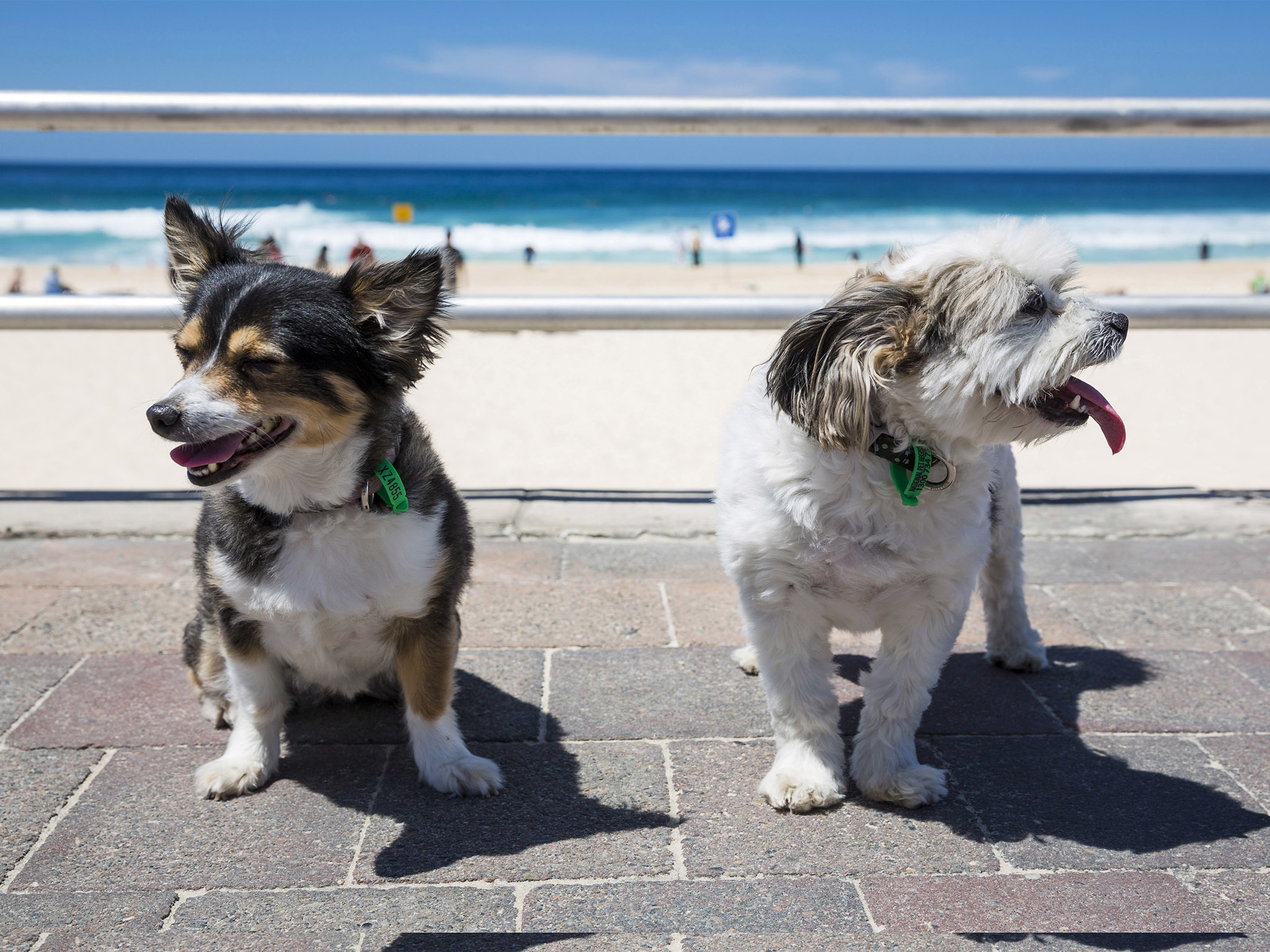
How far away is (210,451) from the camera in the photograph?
2391mm

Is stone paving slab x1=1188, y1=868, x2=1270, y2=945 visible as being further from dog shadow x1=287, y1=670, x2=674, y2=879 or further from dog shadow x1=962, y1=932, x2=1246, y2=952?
dog shadow x1=287, y1=670, x2=674, y2=879

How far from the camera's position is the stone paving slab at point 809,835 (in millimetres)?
2389

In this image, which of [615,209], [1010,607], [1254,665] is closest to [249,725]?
[1010,607]

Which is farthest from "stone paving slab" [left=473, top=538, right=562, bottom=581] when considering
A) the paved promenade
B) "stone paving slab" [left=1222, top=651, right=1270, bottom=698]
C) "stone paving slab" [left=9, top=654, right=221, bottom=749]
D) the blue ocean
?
the blue ocean

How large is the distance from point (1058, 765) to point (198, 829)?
2332mm

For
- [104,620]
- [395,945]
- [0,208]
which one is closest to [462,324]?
[104,620]

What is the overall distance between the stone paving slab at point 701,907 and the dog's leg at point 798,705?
342 millimetres

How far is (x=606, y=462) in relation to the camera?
7051 millimetres

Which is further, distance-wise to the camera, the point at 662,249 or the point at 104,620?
the point at 662,249

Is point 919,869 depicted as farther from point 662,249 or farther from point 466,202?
point 466,202

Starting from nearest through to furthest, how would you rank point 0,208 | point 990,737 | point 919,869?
point 919,869 → point 990,737 → point 0,208

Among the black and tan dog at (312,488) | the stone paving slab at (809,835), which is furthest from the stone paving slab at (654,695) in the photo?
the black and tan dog at (312,488)

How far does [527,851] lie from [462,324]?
2481 mm

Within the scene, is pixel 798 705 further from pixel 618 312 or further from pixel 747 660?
pixel 618 312
